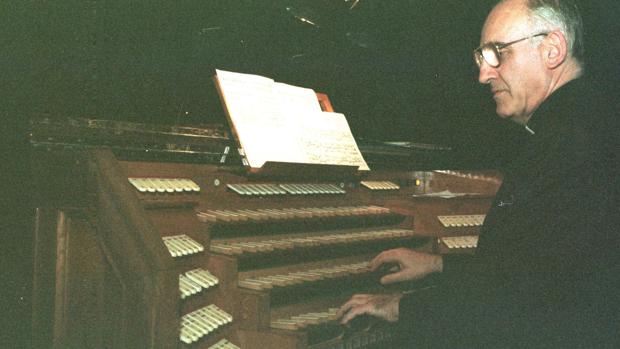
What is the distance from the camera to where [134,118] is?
3564mm

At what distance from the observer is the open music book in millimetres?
2719

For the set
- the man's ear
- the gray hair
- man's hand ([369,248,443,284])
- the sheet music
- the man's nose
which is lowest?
man's hand ([369,248,443,284])

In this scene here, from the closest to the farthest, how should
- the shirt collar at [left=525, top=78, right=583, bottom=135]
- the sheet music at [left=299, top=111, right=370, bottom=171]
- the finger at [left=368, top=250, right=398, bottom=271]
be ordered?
the shirt collar at [left=525, top=78, right=583, bottom=135] → the finger at [left=368, top=250, right=398, bottom=271] → the sheet music at [left=299, top=111, right=370, bottom=171]

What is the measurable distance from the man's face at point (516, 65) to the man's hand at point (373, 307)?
3.00 ft

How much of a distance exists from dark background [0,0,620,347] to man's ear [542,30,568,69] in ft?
6.36

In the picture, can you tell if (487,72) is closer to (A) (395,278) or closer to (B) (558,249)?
(B) (558,249)

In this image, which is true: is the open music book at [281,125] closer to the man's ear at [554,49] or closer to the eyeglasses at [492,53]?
the eyeglasses at [492,53]

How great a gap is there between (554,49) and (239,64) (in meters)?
2.74

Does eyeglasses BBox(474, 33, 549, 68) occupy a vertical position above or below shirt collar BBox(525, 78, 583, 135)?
above

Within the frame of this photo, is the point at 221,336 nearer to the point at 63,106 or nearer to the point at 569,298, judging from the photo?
the point at 569,298

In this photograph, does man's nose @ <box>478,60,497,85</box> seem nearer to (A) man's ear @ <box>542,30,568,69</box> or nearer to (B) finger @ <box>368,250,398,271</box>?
(A) man's ear @ <box>542,30,568,69</box>

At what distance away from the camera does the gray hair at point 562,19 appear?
7.33 feet

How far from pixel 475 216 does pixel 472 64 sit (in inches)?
101

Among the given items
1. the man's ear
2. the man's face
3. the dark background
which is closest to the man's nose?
the man's face
